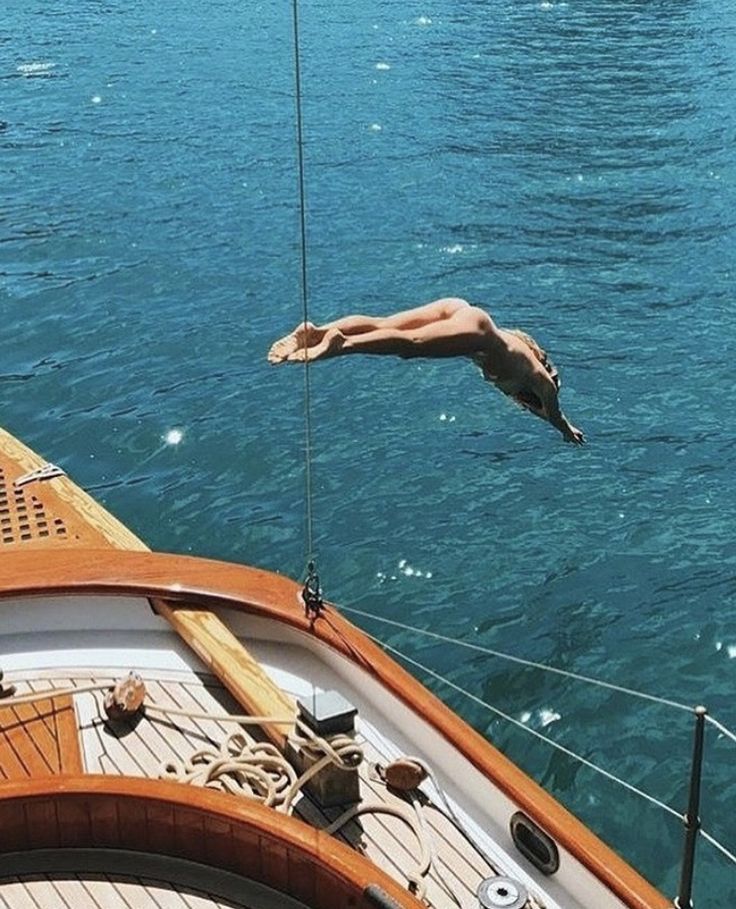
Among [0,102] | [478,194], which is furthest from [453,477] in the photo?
[0,102]

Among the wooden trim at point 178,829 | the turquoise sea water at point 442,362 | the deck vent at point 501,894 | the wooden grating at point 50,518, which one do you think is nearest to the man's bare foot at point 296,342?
the wooden grating at point 50,518

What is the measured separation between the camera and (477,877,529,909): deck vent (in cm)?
546

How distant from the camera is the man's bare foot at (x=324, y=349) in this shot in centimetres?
728


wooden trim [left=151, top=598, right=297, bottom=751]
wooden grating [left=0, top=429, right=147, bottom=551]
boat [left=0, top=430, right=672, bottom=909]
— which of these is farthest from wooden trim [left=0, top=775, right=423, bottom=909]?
wooden grating [left=0, top=429, right=147, bottom=551]

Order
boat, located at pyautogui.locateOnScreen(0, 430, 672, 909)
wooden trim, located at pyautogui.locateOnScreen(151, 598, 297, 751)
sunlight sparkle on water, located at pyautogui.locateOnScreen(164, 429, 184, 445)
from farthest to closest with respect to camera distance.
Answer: sunlight sparkle on water, located at pyautogui.locateOnScreen(164, 429, 184, 445)
wooden trim, located at pyautogui.locateOnScreen(151, 598, 297, 751)
boat, located at pyautogui.locateOnScreen(0, 430, 672, 909)

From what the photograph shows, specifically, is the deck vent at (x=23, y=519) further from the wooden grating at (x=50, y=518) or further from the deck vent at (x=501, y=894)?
the deck vent at (x=501, y=894)

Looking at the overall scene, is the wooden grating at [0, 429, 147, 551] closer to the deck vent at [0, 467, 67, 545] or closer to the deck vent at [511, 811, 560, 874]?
the deck vent at [0, 467, 67, 545]

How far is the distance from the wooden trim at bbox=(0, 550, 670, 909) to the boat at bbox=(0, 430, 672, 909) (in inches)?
0.5

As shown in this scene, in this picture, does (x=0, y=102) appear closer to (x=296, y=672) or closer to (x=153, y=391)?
(x=153, y=391)

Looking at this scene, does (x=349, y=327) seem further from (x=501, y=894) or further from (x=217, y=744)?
(x=501, y=894)

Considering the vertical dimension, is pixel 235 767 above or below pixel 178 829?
below

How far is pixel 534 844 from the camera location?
19.6 feet

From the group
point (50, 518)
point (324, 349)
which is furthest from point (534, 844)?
point (50, 518)

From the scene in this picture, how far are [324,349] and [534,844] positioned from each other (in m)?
3.08
